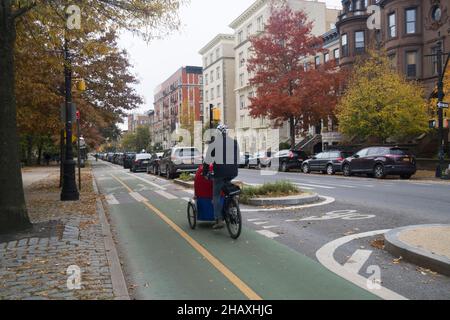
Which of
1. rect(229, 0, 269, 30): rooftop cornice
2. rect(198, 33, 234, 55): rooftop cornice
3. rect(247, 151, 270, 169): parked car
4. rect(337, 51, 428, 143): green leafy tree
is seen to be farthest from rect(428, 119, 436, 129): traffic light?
rect(198, 33, 234, 55): rooftop cornice

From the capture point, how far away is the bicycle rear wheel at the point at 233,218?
7719 millimetres

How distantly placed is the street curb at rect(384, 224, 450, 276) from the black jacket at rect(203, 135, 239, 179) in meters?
2.86

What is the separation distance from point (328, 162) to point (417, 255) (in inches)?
881

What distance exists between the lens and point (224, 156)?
7953 millimetres

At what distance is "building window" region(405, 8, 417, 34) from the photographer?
35156mm

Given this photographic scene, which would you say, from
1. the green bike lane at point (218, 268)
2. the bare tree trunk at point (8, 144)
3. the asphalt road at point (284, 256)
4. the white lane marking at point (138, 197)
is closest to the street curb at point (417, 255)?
the asphalt road at point (284, 256)

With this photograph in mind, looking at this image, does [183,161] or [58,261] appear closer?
[58,261]

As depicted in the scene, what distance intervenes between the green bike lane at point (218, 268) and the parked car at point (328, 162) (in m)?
19.4

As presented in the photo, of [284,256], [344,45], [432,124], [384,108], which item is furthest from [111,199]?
[344,45]

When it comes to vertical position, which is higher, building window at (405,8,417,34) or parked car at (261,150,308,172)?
building window at (405,8,417,34)

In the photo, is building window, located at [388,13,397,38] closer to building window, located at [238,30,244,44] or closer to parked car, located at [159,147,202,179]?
parked car, located at [159,147,202,179]

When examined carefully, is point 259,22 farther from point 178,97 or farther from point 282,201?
point 282,201

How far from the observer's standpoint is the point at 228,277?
5590 mm

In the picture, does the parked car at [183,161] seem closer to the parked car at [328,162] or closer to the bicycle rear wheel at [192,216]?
the parked car at [328,162]
